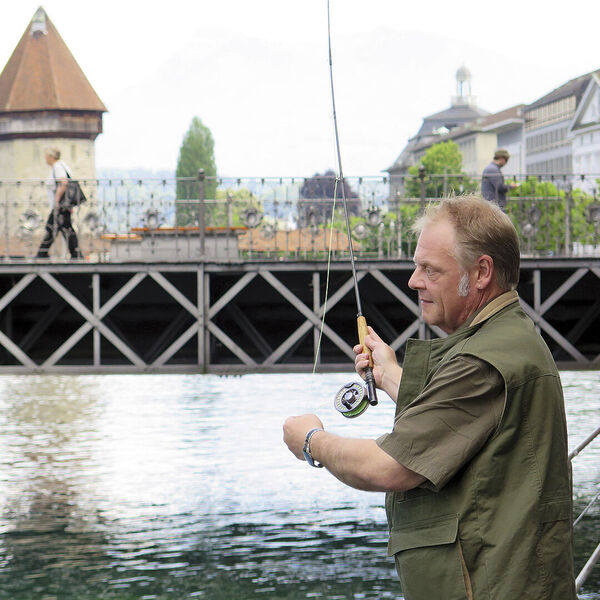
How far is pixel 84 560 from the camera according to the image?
43.9 ft

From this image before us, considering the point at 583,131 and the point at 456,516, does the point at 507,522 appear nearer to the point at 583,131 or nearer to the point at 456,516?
the point at 456,516

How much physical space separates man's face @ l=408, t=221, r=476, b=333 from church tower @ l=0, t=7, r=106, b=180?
84.2 meters

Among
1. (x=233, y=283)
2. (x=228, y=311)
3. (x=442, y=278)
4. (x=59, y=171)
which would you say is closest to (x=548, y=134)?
(x=228, y=311)

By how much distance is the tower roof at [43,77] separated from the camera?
91.1 m

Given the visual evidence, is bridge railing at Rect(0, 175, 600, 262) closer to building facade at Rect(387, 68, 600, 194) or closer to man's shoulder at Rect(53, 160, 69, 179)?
man's shoulder at Rect(53, 160, 69, 179)

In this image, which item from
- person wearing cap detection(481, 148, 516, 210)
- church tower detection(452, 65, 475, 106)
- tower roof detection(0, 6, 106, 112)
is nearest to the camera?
person wearing cap detection(481, 148, 516, 210)

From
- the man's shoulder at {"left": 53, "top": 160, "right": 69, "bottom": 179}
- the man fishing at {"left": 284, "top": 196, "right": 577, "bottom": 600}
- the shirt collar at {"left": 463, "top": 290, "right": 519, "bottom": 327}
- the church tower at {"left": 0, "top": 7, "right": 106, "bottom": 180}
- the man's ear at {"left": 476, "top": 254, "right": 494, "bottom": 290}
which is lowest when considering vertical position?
the man fishing at {"left": 284, "top": 196, "right": 577, "bottom": 600}

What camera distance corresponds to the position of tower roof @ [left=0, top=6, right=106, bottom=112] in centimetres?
9106

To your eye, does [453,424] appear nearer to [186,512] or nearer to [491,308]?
[491,308]

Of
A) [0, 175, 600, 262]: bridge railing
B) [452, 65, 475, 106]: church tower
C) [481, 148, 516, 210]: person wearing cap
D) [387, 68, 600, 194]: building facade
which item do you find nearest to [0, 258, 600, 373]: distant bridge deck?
[0, 175, 600, 262]: bridge railing

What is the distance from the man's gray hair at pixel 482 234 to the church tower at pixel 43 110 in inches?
3316

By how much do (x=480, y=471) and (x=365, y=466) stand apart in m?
0.24

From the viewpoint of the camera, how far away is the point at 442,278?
306 cm

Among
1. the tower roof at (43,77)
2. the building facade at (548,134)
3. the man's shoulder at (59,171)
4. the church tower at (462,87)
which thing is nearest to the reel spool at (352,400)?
the man's shoulder at (59,171)
